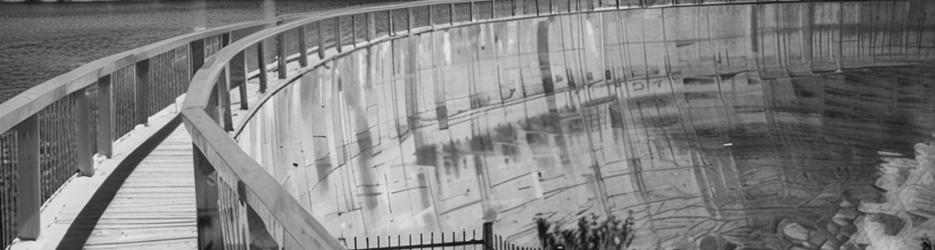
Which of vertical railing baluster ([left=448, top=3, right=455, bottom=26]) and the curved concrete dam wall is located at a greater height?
vertical railing baluster ([left=448, top=3, right=455, bottom=26])

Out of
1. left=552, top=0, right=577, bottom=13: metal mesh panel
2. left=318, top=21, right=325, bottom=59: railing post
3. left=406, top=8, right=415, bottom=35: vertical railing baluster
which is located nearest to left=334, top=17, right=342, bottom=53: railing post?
left=318, top=21, right=325, bottom=59: railing post

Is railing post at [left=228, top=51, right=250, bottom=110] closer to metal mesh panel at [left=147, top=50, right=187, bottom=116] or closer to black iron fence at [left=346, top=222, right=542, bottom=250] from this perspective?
metal mesh panel at [left=147, top=50, right=187, bottom=116]

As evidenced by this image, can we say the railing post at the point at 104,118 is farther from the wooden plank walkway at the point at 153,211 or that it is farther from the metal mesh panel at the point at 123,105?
the metal mesh panel at the point at 123,105

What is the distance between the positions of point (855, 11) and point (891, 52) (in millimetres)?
1906

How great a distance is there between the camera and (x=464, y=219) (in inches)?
1012

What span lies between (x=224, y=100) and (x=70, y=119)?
1.21 m

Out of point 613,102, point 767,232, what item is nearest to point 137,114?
point 767,232

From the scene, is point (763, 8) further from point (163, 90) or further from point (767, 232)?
point (163, 90)

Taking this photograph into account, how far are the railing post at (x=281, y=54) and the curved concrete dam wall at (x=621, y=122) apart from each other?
225mm

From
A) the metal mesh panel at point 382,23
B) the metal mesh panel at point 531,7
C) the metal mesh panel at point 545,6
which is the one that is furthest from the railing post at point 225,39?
the metal mesh panel at point 545,6

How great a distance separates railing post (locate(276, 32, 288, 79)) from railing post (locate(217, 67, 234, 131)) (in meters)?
4.74

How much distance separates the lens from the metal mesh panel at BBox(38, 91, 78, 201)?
8.30 meters

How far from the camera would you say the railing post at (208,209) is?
→ 551cm

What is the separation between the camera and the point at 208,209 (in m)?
5.52
